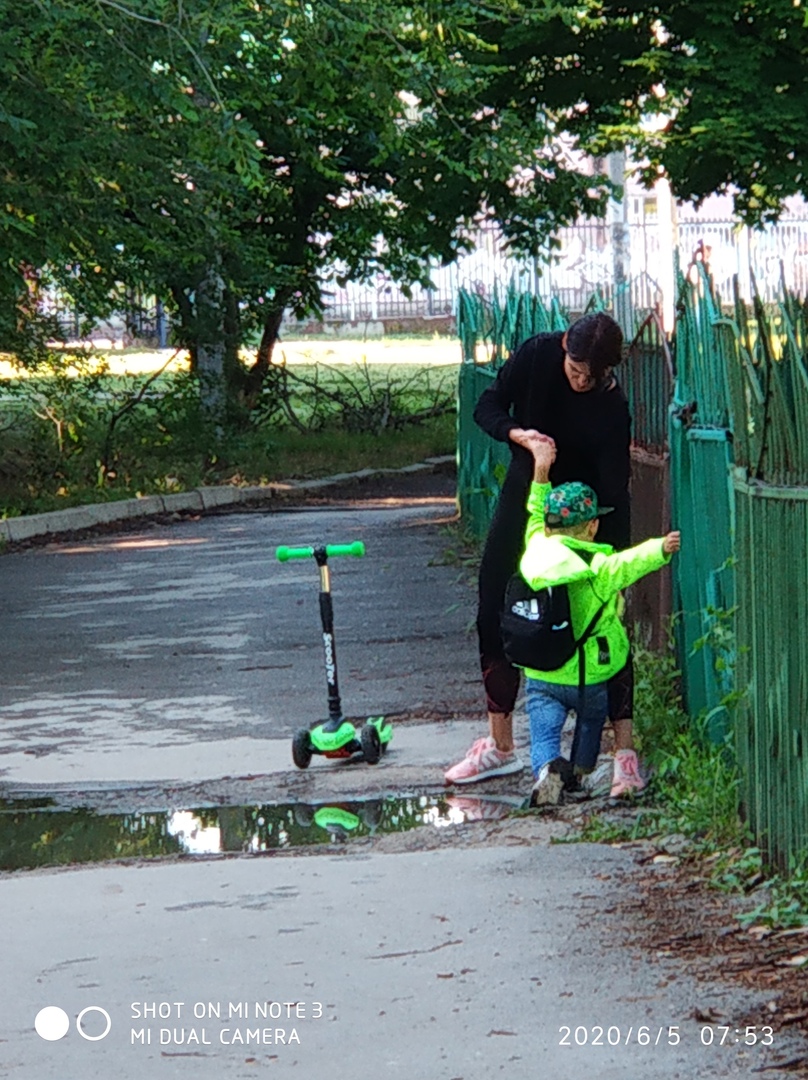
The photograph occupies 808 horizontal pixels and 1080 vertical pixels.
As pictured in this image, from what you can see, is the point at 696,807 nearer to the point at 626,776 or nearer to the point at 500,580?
the point at 626,776

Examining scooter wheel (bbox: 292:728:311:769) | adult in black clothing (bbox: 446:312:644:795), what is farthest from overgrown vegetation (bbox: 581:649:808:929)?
scooter wheel (bbox: 292:728:311:769)

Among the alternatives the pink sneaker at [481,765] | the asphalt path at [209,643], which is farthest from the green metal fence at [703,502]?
the asphalt path at [209,643]

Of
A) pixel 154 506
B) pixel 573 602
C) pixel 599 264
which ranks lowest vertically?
pixel 154 506

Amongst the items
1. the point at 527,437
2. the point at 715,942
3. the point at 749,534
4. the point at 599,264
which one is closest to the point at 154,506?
the point at 527,437

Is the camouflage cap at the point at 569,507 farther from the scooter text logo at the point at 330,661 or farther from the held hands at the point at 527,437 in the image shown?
the scooter text logo at the point at 330,661

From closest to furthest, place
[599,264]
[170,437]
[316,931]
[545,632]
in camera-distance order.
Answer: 1. [316,931]
2. [545,632]
3. [170,437]
4. [599,264]

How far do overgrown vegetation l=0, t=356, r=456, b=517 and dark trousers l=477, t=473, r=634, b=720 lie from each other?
443 inches

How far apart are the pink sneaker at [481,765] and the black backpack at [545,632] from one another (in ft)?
2.49

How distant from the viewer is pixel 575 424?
6762mm

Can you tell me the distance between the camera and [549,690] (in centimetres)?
664

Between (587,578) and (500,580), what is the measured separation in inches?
25.6

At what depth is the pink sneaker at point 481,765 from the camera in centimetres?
724

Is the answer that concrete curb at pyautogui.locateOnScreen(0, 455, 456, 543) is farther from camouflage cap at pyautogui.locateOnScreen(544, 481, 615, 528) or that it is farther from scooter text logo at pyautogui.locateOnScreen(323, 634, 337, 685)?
camouflage cap at pyautogui.locateOnScreen(544, 481, 615, 528)

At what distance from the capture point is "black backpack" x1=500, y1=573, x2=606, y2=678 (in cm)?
646
